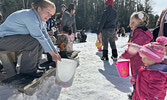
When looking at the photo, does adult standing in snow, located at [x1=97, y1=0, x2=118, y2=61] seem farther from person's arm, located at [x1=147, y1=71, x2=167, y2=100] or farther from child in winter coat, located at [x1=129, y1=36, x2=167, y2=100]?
person's arm, located at [x1=147, y1=71, x2=167, y2=100]

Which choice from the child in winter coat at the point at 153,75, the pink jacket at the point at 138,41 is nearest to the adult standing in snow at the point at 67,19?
the pink jacket at the point at 138,41

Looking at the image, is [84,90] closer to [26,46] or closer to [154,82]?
[26,46]

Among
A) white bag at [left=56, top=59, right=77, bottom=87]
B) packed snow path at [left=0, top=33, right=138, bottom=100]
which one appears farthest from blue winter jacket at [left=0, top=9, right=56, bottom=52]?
packed snow path at [left=0, top=33, right=138, bottom=100]

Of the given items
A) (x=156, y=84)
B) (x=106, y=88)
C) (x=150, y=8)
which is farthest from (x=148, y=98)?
(x=150, y=8)

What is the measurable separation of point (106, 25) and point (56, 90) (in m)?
2.87

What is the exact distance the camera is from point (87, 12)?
43.6 m

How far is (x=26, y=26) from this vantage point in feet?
7.39

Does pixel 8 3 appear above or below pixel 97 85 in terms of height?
above

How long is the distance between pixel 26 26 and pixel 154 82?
1927 millimetres

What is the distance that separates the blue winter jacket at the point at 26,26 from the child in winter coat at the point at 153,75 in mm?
1374

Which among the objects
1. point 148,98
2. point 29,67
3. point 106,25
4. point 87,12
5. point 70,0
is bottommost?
point 148,98

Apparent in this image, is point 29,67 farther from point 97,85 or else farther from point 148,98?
point 148,98

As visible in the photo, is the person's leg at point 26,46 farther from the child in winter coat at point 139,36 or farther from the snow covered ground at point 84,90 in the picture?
the child in winter coat at point 139,36

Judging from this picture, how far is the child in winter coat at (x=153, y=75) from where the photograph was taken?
4.65 feet
